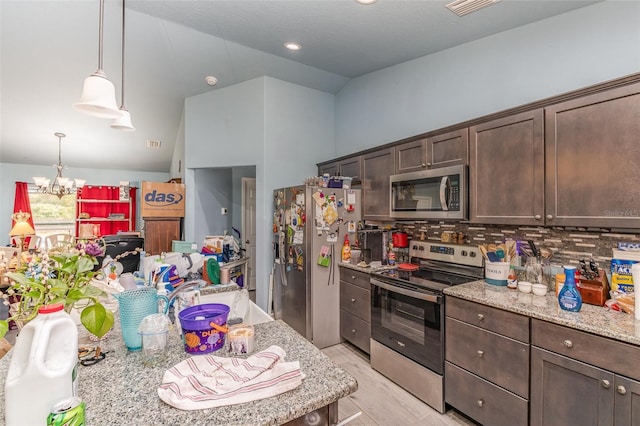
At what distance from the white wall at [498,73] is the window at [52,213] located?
6606 millimetres

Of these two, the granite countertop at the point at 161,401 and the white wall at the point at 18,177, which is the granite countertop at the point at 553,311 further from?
the white wall at the point at 18,177

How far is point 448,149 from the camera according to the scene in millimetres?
2477

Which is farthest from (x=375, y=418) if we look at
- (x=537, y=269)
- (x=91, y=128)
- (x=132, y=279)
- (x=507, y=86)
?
(x=91, y=128)

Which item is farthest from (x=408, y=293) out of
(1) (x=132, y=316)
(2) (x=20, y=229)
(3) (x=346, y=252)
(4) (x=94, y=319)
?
(2) (x=20, y=229)

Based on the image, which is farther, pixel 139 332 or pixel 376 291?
pixel 376 291

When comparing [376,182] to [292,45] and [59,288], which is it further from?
[59,288]

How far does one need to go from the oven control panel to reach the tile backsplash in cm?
11

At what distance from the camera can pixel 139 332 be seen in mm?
1164

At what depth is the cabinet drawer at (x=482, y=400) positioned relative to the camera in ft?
5.76

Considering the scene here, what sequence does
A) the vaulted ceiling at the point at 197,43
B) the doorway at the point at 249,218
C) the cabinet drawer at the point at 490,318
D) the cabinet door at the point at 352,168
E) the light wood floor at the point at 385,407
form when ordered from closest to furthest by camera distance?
the cabinet drawer at the point at 490,318 → the light wood floor at the point at 385,407 → the vaulted ceiling at the point at 197,43 → the cabinet door at the point at 352,168 → the doorway at the point at 249,218

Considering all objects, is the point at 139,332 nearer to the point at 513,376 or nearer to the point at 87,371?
the point at 87,371

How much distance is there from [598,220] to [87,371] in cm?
254

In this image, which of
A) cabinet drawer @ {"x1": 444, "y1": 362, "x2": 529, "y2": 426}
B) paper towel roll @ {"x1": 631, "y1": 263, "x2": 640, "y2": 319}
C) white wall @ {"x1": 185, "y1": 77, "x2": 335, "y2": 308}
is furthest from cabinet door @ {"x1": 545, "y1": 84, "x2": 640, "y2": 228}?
white wall @ {"x1": 185, "y1": 77, "x2": 335, "y2": 308}

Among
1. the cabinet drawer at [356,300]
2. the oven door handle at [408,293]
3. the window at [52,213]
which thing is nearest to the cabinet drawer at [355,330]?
the cabinet drawer at [356,300]
